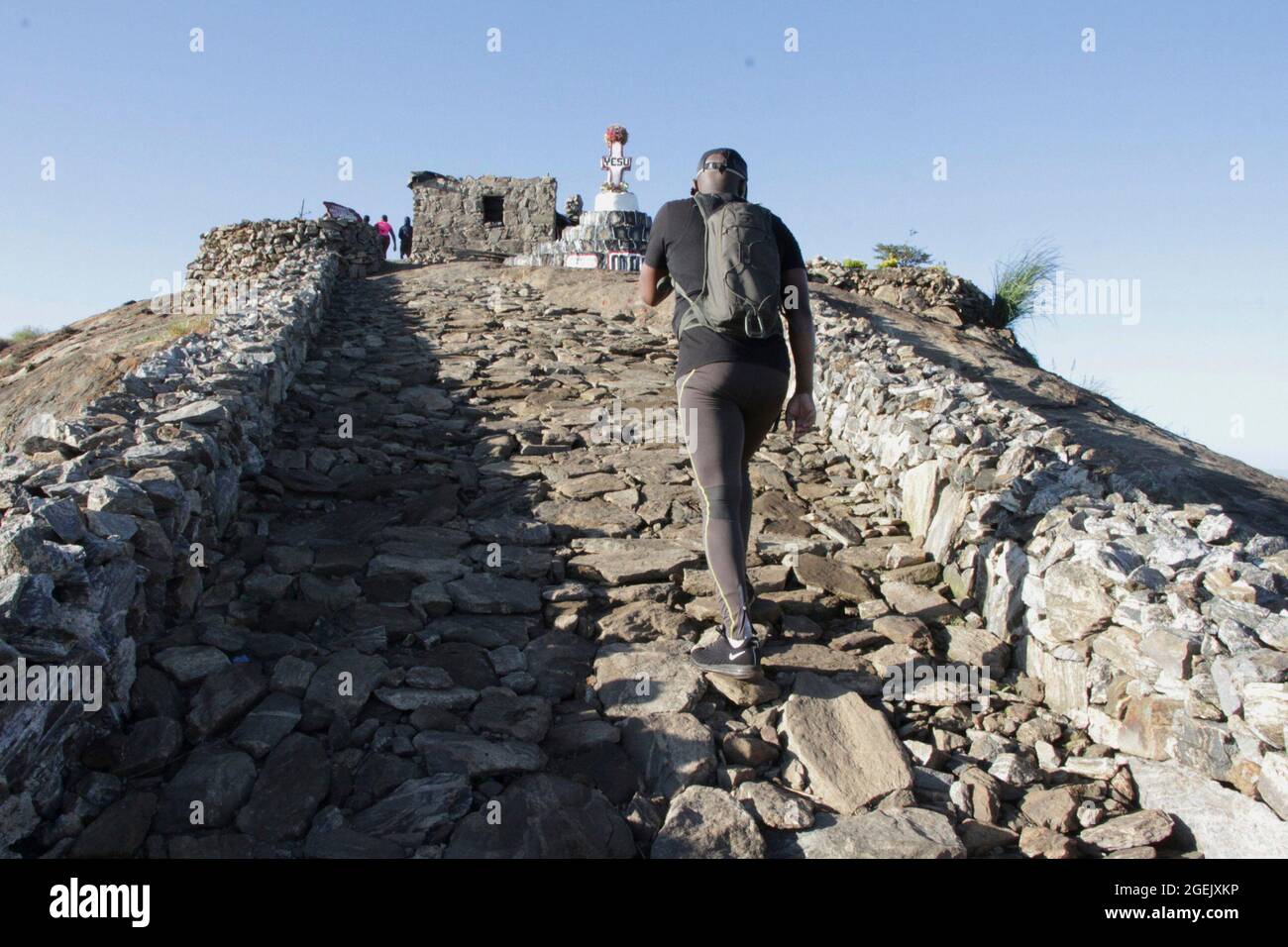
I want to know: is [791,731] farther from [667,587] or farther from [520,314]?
[520,314]

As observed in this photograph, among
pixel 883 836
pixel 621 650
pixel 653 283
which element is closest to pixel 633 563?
pixel 621 650

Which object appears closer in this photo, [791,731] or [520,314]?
[791,731]

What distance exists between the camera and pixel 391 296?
16578 millimetres

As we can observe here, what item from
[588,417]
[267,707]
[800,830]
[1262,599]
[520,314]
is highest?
[520,314]

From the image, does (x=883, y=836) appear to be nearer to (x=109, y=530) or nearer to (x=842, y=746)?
(x=842, y=746)

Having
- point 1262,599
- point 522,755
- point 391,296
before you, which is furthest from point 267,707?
point 391,296

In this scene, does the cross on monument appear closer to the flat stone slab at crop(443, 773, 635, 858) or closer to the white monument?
the white monument

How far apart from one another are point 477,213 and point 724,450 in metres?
28.7

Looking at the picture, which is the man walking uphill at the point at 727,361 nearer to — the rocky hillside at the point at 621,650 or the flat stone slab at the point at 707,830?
the rocky hillside at the point at 621,650

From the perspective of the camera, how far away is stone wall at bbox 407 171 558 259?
1196 inches

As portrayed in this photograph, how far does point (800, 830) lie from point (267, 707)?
2106 mm

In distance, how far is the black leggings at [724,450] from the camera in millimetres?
3889

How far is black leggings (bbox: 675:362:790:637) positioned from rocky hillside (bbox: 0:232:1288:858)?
→ 48cm

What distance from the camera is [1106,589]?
146 inches
